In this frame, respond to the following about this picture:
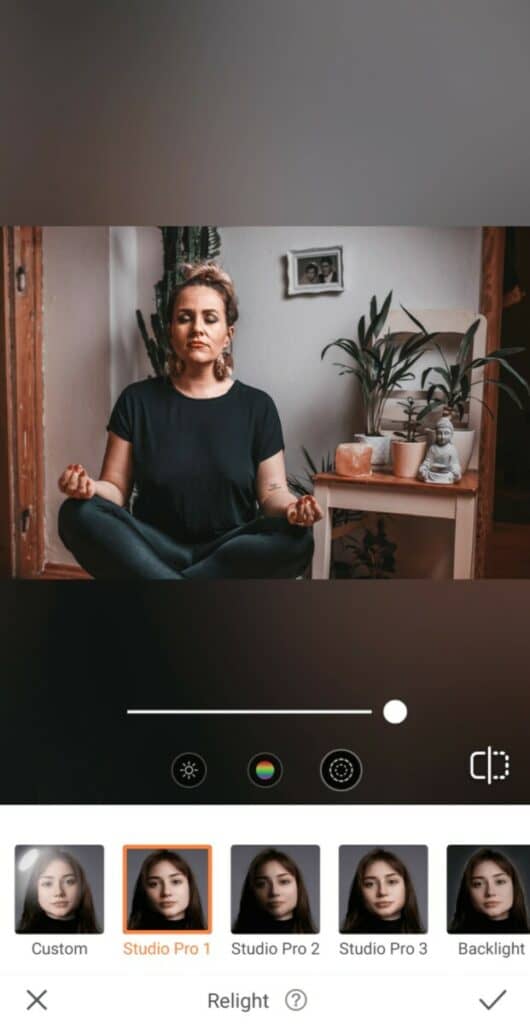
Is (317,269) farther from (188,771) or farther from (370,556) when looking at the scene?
(188,771)

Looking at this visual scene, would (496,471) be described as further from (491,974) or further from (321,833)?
(491,974)

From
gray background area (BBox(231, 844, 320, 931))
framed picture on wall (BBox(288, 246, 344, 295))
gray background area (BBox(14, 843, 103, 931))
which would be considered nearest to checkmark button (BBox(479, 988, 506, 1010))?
gray background area (BBox(231, 844, 320, 931))

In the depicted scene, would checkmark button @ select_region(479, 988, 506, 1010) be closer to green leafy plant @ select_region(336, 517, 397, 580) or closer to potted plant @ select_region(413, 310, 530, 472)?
green leafy plant @ select_region(336, 517, 397, 580)

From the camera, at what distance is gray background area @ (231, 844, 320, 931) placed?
1.10m

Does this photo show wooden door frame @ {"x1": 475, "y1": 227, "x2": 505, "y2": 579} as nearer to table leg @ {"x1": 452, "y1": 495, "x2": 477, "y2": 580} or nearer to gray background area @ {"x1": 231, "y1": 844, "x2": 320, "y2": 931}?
table leg @ {"x1": 452, "y1": 495, "x2": 477, "y2": 580}

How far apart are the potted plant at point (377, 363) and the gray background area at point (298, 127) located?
0.12 meters

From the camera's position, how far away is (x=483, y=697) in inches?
42.7

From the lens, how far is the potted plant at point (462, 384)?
1.06 meters

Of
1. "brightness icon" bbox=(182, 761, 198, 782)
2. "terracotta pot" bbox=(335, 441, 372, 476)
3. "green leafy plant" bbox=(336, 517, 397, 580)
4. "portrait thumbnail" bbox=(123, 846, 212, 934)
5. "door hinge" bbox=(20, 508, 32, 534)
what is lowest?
"portrait thumbnail" bbox=(123, 846, 212, 934)

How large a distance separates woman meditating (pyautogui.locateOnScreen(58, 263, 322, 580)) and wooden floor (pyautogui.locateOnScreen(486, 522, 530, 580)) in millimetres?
201

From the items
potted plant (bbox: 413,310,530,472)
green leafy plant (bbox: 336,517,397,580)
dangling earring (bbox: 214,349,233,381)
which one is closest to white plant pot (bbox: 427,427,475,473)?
potted plant (bbox: 413,310,530,472)

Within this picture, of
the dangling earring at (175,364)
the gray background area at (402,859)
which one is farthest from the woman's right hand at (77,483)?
the gray background area at (402,859)

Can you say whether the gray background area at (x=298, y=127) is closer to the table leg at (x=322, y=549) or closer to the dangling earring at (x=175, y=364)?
the dangling earring at (x=175, y=364)

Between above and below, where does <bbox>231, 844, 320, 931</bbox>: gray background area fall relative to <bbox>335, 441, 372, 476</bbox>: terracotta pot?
below
